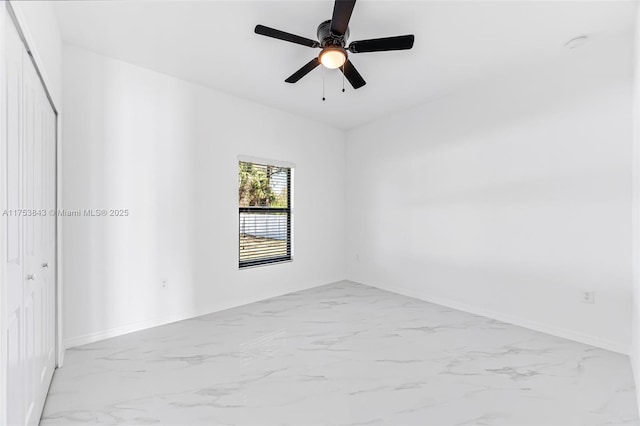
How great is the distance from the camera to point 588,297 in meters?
2.68

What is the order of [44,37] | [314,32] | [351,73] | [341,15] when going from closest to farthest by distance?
[44,37] < [341,15] < [314,32] < [351,73]

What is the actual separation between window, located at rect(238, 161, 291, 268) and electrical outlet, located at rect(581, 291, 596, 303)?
129 inches

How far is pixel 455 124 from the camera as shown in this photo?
3.66m

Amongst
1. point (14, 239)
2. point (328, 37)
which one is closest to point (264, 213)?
point (328, 37)

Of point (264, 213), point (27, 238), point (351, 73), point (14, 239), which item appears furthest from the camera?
point (264, 213)

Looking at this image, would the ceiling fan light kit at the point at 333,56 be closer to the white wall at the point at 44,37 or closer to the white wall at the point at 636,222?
the white wall at the point at 44,37

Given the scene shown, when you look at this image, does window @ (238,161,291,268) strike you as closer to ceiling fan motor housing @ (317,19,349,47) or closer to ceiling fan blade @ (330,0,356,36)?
ceiling fan motor housing @ (317,19,349,47)

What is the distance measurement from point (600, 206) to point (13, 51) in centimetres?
396

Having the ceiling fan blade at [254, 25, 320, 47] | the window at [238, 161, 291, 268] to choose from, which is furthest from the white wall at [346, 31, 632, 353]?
the ceiling fan blade at [254, 25, 320, 47]

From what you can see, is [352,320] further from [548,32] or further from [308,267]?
[548,32]

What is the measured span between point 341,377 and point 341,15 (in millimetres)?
2421

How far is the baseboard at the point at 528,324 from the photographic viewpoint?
101 inches

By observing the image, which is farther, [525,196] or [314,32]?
[525,196]

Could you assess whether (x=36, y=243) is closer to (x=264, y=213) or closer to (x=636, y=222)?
(x=264, y=213)
